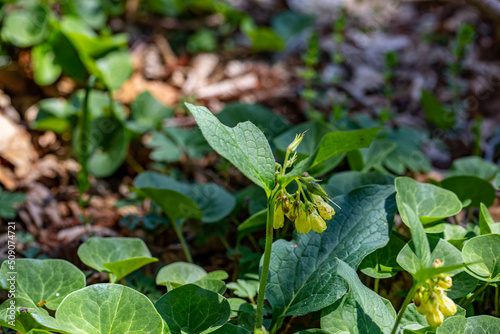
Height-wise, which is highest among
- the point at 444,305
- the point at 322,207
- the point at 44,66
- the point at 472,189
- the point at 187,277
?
the point at 322,207

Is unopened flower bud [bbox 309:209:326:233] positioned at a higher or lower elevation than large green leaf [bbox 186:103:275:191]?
lower

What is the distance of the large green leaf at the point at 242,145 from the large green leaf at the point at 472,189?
982 mm

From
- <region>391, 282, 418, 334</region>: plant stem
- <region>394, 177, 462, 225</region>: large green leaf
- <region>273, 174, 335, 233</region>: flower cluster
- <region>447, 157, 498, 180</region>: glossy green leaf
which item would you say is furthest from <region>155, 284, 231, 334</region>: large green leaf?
<region>447, 157, 498, 180</region>: glossy green leaf

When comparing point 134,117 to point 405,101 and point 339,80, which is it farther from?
point 405,101

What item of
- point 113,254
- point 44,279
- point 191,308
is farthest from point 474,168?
point 44,279

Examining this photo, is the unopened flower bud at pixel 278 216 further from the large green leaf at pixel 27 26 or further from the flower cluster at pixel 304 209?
the large green leaf at pixel 27 26

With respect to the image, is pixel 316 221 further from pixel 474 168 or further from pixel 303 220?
pixel 474 168

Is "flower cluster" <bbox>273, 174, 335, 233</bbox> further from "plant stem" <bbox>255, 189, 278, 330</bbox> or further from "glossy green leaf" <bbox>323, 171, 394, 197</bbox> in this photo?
"glossy green leaf" <bbox>323, 171, 394, 197</bbox>

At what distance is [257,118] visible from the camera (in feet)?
7.58

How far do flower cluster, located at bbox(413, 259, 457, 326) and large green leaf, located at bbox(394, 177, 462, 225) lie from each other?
39 cm

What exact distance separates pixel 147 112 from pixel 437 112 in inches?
76.2

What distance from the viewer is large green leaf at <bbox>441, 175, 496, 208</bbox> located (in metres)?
1.70

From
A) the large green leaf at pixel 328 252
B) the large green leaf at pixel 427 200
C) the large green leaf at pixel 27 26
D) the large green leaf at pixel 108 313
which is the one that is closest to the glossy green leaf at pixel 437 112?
the large green leaf at pixel 427 200

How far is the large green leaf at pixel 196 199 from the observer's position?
1.78 metres
